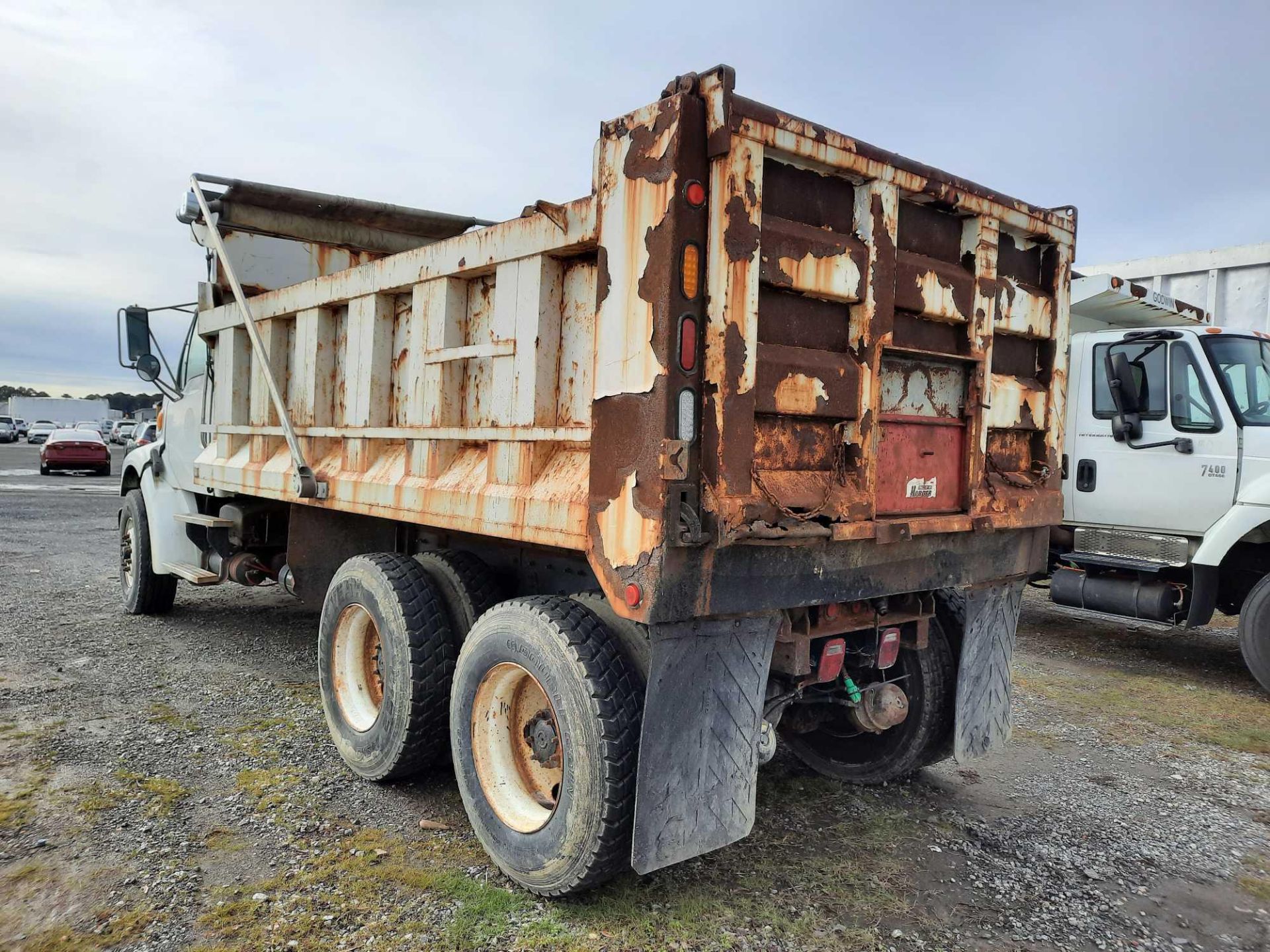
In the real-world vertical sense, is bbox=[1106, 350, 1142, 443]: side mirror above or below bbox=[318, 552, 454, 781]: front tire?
above

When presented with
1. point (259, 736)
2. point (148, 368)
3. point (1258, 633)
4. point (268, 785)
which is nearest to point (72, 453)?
point (148, 368)

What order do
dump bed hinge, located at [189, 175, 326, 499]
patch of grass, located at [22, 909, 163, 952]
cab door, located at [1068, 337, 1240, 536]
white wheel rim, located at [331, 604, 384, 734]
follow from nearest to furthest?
1. patch of grass, located at [22, 909, 163, 952]
2. white wheel rim, located at [331, 604, 384, 734]
3. dump bed hinge, located at [189, 175, 326, 499]
4. cab door, located at [1068, 337, 1240, 536]

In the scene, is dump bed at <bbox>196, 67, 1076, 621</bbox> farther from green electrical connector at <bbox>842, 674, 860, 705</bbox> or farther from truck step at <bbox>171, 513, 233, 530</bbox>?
truck step at <bbox>171, 513, 233, 530</bbox>

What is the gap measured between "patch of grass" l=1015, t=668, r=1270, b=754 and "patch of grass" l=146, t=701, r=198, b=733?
5232 millimetres

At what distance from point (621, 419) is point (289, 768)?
8.92ft

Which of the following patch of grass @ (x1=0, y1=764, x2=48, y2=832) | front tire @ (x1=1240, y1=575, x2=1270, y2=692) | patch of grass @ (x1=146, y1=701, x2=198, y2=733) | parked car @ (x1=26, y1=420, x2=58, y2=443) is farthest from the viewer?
parked car @ (x1=26, y1=420, x2=58, y2=443)

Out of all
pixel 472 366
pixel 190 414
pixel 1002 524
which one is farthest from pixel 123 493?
pixel 1002 524

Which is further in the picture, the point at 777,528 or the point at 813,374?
the point at 813,374

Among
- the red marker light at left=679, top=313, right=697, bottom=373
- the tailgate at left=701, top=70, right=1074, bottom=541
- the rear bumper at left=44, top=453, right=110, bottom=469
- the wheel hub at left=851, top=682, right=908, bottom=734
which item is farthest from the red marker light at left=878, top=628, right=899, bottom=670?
the rear bumper at left=44, top=453, right=110, bottom=469

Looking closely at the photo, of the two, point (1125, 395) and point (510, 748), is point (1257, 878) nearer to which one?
point (510, 748)

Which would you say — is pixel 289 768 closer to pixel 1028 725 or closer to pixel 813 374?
pixel 813 374

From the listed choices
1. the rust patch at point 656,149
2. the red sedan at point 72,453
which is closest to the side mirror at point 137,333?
the rust patch at point 656,149

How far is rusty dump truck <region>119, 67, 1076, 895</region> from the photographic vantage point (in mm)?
2652

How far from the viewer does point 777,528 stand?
2711 mm
